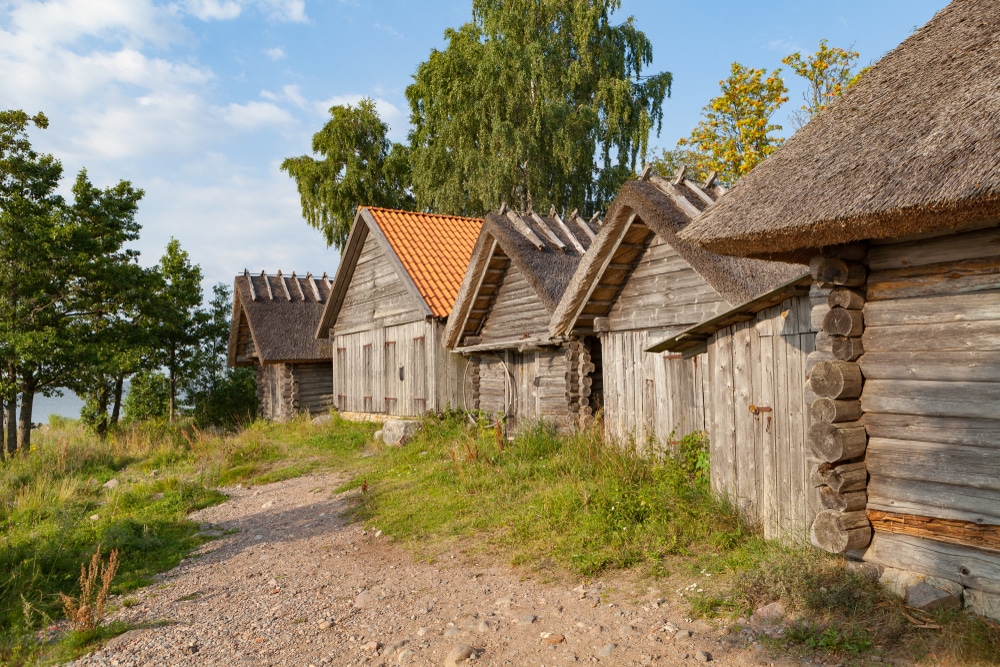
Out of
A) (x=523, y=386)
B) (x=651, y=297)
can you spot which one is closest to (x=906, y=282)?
(x=651, y=297)

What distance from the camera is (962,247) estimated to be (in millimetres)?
4418

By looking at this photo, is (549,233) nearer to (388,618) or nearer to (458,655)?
(388,618)

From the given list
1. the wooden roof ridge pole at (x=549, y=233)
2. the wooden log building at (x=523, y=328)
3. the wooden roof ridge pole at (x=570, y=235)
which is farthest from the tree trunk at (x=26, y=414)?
the wooden roof ridge pole at (x=570, y=235)

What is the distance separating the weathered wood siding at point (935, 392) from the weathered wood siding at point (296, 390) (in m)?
17.2

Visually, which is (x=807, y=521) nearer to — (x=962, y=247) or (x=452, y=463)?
(x=962, y=247)

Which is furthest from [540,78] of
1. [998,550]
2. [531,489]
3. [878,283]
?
[998,550]

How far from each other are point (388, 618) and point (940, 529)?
3901 millimetres

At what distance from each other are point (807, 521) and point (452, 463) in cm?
546

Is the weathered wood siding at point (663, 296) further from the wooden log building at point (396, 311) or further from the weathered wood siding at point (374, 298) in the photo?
the weathered wood siding at point (374, 298)

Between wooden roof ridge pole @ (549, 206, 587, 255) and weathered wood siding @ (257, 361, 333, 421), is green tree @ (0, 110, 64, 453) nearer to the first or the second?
weathered wood siding @ (257, 361, 333, 421)

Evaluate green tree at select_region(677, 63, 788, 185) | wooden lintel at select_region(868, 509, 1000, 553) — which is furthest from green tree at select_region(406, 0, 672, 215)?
wooden lintel at select_region(868, 509, 1000, 553)

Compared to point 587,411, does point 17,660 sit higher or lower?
lower

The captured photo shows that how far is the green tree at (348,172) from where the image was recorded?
27.8m

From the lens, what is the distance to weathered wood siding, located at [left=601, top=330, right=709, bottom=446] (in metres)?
8.37
